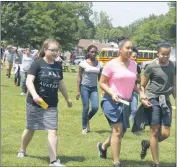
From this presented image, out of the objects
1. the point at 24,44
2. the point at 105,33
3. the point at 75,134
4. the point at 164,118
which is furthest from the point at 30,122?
the point at 105,33

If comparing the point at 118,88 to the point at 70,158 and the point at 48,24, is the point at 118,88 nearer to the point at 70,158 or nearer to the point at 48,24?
the point at 70,158

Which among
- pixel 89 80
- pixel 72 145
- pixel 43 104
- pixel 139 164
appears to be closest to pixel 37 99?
pixel 43 104

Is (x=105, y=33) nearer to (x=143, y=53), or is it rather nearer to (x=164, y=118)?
(x=143, y=53)

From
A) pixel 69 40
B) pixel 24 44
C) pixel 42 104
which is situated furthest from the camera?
pixel 69 40

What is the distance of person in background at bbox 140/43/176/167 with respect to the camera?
6523mm

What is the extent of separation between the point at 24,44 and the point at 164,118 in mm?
51228

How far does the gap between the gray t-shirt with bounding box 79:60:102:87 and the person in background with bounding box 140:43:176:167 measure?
273cm

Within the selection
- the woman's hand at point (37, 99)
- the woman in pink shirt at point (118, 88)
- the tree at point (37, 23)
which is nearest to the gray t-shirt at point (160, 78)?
the woman in pink shirt at point (118, 88)

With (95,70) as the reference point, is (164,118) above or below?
below

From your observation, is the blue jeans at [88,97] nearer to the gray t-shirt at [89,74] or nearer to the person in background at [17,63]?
the gray t-shirt at [89,74]

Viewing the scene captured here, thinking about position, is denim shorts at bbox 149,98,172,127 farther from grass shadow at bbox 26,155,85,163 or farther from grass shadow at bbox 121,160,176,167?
grass shadow at bbox 26,155,85,163

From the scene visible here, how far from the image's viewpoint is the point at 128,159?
727 centimetres

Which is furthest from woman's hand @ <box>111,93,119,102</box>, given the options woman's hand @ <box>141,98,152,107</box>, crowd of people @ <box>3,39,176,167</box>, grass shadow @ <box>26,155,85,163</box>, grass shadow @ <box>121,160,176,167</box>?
grass shadow @ <box>26,155,85,163</box>

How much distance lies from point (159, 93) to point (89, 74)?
114 inches
